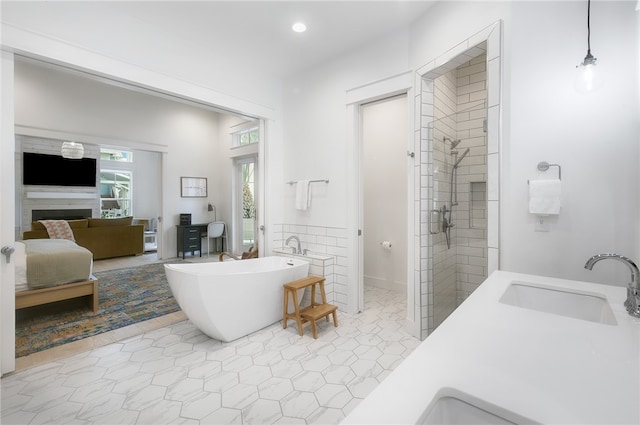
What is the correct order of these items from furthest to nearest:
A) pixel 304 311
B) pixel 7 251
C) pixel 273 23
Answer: pixel 304 311, pixel 273 23, pixel 7 251

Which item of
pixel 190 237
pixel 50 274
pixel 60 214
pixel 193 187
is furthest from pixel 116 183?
pixel 50 274

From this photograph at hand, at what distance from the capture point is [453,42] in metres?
2.19

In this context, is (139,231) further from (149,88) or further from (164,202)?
(149,88)

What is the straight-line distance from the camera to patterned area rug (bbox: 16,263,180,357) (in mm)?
2504

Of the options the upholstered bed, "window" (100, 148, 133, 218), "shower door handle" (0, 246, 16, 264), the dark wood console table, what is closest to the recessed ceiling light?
"shower door handle" (0, 246, 16, 264)

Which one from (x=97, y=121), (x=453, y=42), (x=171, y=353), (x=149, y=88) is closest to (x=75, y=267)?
(x=171, y=353)

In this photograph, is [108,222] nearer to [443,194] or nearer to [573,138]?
[443,194]

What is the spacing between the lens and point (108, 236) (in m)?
4.95

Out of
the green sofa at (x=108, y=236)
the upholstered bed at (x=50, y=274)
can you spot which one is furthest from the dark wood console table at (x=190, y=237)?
the upholstered bed at (x=50, y=274)

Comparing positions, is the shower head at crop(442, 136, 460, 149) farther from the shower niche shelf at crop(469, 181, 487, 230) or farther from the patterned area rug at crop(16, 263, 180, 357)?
the patterned area rug at crop(16, 263, 180, 357)

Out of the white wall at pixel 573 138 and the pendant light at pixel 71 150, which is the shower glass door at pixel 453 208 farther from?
the pendant light at pixel 71 150

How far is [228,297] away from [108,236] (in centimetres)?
393

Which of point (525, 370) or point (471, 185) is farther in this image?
point (471, 185)

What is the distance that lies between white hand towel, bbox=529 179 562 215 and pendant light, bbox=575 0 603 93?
0.52 m
